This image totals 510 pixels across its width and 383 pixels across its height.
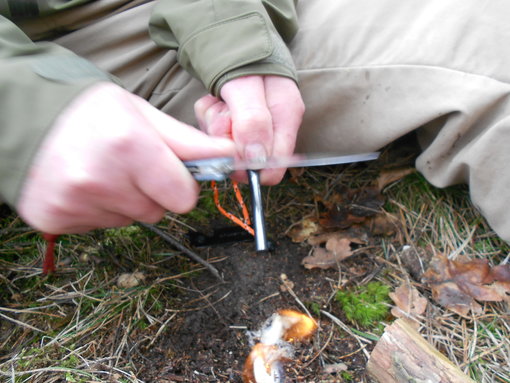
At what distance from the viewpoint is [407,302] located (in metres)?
1.78

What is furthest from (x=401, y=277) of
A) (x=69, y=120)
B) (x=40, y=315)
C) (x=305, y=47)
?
(x=40, y=315)

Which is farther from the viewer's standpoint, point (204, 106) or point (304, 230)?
point (304, 230)

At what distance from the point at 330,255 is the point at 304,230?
0.22 metres

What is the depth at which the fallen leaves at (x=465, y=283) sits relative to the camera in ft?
5.84

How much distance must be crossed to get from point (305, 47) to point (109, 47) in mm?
983

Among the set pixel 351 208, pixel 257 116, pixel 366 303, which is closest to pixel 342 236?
pixel 351 208

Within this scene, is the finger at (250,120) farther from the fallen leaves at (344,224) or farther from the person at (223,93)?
the fallen leaves at (344,224)

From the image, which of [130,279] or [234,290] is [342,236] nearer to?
[234,290]

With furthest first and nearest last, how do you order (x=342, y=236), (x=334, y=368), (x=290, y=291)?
(x=342, y=236) → (x=290, y=291) → (x=334, y=368)

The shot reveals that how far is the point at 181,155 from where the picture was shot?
131cm

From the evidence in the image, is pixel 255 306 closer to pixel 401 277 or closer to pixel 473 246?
pixel 401 277

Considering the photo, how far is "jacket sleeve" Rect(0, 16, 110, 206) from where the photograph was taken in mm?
1121

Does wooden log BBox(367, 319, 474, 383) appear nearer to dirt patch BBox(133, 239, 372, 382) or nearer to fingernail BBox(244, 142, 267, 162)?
dirt patch BBox(133, 239, 372, 382)

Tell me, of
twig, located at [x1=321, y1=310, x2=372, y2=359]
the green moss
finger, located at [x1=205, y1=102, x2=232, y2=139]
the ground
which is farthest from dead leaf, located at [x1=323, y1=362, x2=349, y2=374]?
finger, located at [x1=205, y1=102, x2=232, y2=139]
